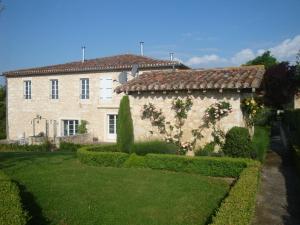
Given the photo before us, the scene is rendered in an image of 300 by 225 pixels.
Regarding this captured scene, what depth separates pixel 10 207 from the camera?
5.62m

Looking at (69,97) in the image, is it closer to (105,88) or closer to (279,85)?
(105,88)

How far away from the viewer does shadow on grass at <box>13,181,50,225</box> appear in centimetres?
647

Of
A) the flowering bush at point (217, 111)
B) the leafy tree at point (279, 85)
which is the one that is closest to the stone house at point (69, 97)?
the flowering bush at point (217, 111)

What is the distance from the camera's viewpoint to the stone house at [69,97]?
1005 inches

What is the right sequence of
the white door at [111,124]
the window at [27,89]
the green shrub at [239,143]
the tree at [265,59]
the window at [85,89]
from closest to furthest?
the green shrub at [239,143] → the white door at [111,124] → the window at [85,89] → the window at [27,89] → the tree at [265,59]

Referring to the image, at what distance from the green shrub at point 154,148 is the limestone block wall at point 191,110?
0.79m

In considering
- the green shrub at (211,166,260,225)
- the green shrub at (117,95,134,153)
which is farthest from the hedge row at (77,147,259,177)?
the green shrub at (211,166,260,225)

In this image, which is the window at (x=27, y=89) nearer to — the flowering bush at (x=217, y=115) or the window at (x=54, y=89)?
the window at (x=54, y=89)

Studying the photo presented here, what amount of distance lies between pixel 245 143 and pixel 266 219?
198 inches

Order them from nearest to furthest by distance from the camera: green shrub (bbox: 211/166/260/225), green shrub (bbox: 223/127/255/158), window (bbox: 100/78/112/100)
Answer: green shrub (bbox: 211/166/260/225) → green shrub (bbox: 223/127/255/158) → window (bbox: 100/78/112/100)

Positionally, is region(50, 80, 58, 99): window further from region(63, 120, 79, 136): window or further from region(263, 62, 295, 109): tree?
region(263, 62, 295, 109): tree

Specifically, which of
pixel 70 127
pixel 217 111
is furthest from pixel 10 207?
pixel 70 127

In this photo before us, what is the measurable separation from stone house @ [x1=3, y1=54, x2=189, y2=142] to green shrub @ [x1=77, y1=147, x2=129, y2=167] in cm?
1120

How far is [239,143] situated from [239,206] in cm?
592
